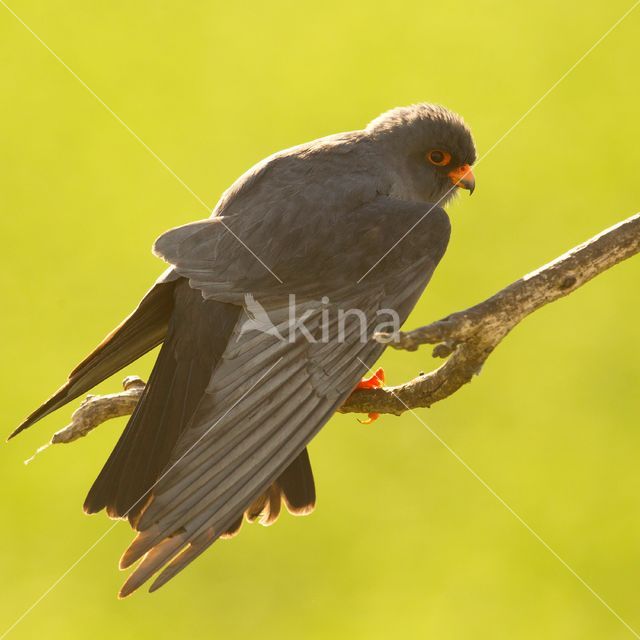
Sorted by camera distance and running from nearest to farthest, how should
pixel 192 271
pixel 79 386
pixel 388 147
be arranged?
pixel 192 271, pixel 79 386, pixel 388 147

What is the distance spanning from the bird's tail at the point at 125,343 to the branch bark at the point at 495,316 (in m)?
1.10

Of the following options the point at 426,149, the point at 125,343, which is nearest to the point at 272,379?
the point at 125,343

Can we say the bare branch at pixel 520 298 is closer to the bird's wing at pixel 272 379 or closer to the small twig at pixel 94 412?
the bird's wing at pixel 272 379

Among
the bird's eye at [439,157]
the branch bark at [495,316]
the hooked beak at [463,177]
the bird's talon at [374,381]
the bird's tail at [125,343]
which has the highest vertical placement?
the bird's eye at [439,157]

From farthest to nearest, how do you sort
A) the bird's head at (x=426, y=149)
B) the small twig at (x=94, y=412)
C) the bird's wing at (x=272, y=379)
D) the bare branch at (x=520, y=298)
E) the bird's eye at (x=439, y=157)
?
the bird's eye at (x=439, y=157) < the bird's head at (x=426, y=149) < the small twig at (x=94, y=412) < the bare branch at (x=520, y=298) < the bird's wing at (x=272, y=379)

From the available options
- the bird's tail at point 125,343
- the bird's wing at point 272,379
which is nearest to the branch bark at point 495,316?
the bird's wing at point 272,379

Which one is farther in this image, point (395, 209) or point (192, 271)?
point (395, 209)

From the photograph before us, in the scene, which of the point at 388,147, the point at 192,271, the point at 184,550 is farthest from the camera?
the point at 388,147

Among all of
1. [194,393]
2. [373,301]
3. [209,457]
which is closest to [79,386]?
[194,393]

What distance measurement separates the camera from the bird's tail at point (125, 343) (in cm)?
466

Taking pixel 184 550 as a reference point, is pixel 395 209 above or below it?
above

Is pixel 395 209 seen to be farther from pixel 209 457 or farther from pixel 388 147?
pixel 209 457

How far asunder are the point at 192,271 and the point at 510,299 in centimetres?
128

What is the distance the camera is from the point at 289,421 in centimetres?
399
